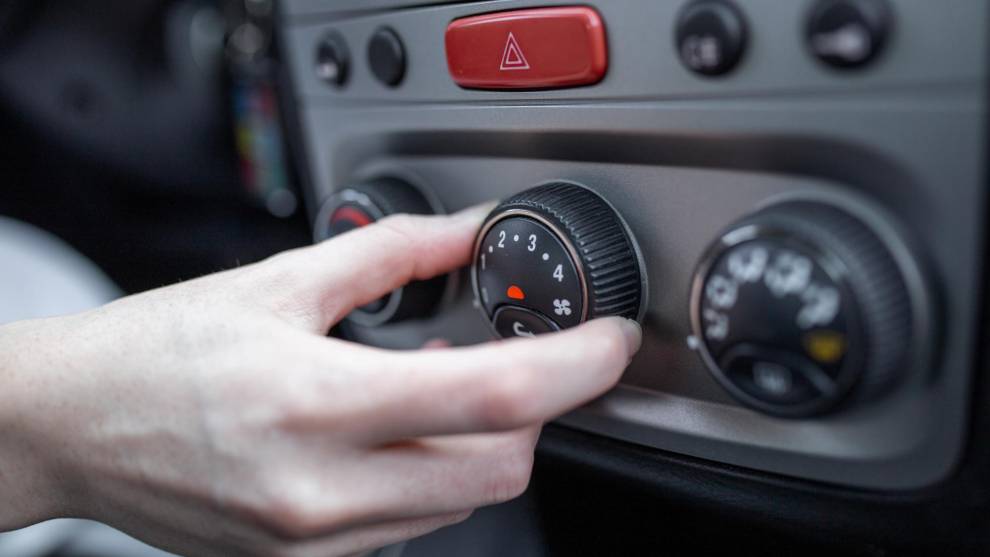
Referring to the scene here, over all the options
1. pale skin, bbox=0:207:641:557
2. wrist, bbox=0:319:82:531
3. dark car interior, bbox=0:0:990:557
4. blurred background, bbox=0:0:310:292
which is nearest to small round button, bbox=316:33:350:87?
dark car interior, bbox=0:0:990:557

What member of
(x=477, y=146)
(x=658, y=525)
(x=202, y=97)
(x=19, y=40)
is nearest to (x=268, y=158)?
(x=202, y=97)

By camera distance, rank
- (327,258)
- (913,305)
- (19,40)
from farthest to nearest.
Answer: (19,40) < (327,258) < (913,305)

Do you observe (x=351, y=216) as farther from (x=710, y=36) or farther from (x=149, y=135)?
(x=149, y=135)

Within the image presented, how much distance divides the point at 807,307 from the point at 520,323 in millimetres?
177

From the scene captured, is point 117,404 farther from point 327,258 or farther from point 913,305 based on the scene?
point 913,305

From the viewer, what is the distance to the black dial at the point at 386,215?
1.82ft

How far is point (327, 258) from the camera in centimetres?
49

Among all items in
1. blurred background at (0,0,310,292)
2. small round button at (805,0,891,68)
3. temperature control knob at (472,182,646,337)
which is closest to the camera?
small round button at (805,0,891,68)

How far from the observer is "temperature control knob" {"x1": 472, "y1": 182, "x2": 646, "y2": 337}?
0.44 meters

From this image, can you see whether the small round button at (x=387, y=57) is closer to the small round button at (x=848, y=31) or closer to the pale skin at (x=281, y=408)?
the pale skin at (x=281, y=408)

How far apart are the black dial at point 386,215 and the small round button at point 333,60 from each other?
0.07 m

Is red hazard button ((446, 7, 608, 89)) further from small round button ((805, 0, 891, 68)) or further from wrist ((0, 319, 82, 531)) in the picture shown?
wrist ((0, 319, 82, 531))

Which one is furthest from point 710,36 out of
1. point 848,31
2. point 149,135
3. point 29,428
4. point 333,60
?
point 149,135

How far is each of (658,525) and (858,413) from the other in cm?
17
